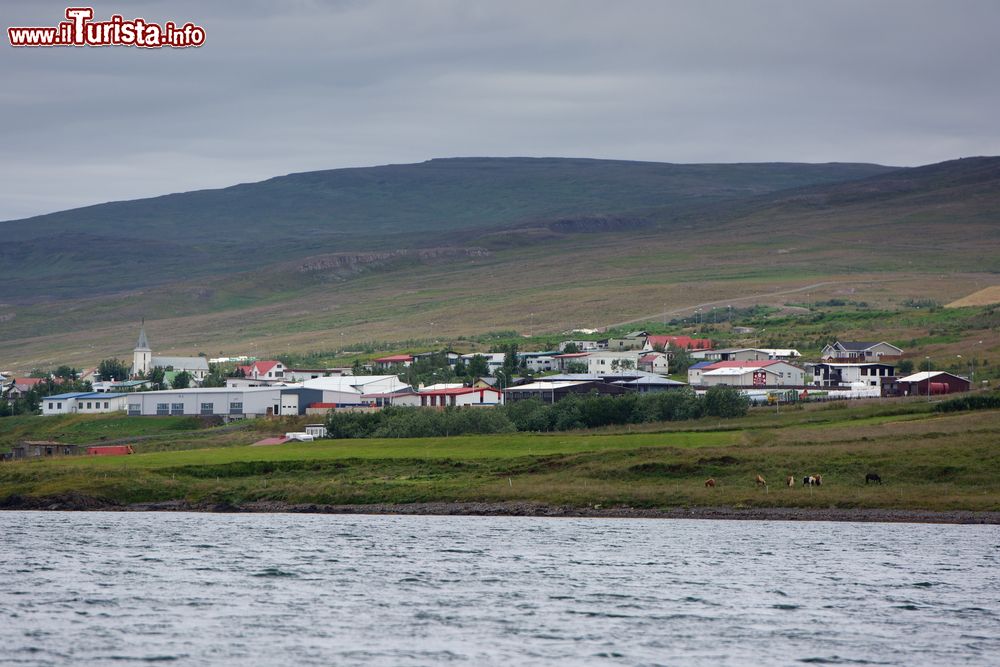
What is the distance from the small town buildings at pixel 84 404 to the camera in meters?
114

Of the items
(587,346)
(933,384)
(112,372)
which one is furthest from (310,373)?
(933,384)

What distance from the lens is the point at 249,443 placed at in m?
87.1

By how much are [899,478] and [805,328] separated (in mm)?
101080

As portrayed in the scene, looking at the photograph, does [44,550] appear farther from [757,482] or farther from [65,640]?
[757,482]

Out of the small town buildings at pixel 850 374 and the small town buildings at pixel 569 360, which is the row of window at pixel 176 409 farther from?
the small town buildings at pixel 850 374

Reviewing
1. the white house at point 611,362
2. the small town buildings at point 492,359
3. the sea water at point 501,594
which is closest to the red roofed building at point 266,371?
the small town buildings at point 492,359

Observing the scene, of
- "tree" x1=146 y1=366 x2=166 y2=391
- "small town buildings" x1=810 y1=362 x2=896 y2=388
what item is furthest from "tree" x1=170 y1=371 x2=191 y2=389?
"small town buildings" x1=810 y1=362 x2=896 y2=388

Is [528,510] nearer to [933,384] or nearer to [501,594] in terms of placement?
[501,594]

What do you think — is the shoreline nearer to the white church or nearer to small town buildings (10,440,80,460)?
small town buildings (10,440,80,460)

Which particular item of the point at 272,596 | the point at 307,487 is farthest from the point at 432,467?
the point at 272,596

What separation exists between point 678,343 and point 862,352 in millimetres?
27188

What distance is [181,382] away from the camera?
129000mm

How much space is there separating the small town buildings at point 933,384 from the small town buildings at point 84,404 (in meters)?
59.3

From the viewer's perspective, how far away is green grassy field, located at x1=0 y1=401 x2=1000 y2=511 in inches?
2328
